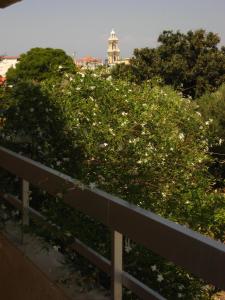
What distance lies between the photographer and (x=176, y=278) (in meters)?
2.64

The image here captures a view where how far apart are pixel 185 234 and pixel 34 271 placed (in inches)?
48.6

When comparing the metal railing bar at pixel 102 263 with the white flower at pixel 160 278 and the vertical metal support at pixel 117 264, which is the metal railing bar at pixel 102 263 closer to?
the vertical metal support at pixel 117 264

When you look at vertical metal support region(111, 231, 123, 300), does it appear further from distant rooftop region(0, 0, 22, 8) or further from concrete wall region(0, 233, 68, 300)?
distant rooftop region(0, 0, 22, 8)

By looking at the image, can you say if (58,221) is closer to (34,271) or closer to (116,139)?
(34,271)

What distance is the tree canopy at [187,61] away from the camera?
1361 inches

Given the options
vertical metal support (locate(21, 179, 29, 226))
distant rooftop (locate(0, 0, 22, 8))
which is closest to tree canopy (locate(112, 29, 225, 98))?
distant rooftop (locate(0, 0, 22, 8))

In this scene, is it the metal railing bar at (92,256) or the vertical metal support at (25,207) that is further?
the vertical metal support at (25,207)

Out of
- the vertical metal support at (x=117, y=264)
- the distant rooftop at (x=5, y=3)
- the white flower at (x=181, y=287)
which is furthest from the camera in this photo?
the distant rooftop at (x=5, y=3)

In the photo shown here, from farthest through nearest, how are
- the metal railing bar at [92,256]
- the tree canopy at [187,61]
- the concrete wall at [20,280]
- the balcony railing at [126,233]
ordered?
the tree canopy at [187,61], the concrete wall at [20,280], the metal railing bar at [92,256], the balcony railing at [126,233]

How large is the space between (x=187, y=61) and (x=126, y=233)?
3506 cm

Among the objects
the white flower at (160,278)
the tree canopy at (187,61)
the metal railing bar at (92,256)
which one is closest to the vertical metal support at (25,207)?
the metal railing bar at (92,256)

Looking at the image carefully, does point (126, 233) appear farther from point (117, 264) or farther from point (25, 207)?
point (25, 207)

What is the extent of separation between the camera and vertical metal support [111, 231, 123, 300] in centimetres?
196

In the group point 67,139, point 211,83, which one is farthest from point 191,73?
point 67,139
